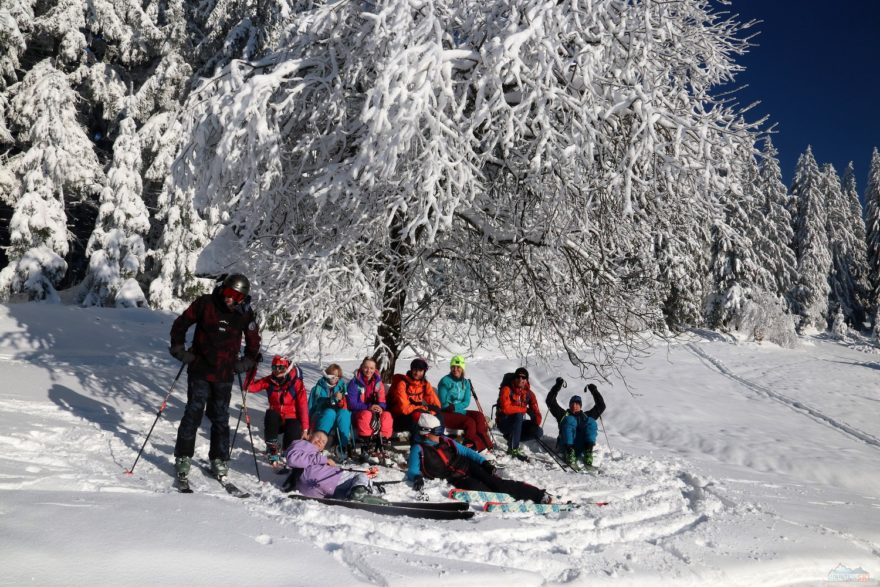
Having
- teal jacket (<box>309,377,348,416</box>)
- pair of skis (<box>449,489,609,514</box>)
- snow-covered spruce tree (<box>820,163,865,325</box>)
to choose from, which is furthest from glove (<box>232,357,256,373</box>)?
snow-covered spruce tree (<box>820,163,865,325</box>)

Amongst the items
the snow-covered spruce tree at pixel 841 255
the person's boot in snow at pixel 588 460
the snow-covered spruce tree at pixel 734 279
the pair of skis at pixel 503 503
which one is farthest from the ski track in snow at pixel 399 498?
the snow-covered spruce tree at pixel 841 255

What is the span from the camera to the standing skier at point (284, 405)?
652 cm

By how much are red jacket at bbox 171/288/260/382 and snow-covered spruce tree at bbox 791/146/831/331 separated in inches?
1880

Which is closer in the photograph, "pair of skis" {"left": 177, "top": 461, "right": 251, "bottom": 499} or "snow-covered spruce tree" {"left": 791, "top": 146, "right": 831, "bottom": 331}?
"pair of skis" {"left": 177, "top": 461, "right": 251, "bottom": 499}

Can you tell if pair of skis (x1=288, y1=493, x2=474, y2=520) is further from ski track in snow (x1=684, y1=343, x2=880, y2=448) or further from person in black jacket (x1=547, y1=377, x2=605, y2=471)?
ski track in snow (x1=684, y1=343, x2=880, y2=448)

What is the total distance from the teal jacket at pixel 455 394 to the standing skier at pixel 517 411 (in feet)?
1.96

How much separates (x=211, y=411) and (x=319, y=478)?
49.0 inches

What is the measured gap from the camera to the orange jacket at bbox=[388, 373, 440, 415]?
7426 millimetres

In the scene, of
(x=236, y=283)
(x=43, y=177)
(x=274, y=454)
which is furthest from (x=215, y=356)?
(x=43, y=177)

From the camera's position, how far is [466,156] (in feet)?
19.4

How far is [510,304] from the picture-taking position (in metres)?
8.05

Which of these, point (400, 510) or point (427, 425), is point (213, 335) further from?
point (427, 425)

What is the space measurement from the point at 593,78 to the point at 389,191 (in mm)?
2445

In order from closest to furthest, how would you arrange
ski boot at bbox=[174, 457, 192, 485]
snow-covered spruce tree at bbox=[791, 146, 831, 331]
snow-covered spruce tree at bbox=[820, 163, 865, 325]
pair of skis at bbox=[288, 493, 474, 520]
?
pair of skis at bbox=[288, 493, 474, 520], ski boot at bbox=[174, 457, 192, 485], snow-covered spruce tree at bbox=[791, 146, 831, 331], snow-covered spruce tree at bbox=[820, 163, 865, 325]
